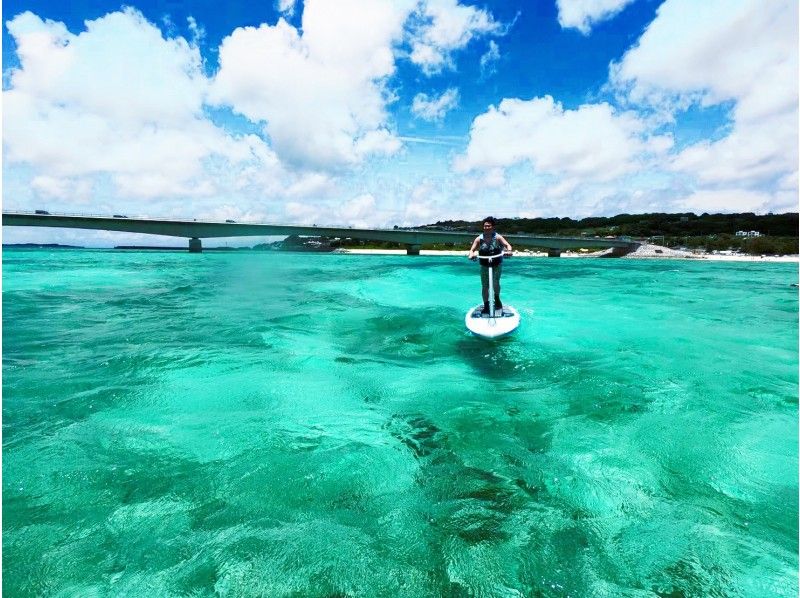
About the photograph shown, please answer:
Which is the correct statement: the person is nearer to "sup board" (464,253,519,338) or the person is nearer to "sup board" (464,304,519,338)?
"sup board" (464,253,519,338)

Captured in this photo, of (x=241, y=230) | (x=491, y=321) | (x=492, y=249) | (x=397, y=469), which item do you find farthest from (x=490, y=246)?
(x=241, y=230)

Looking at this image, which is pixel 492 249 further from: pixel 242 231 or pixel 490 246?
pixel 242 231

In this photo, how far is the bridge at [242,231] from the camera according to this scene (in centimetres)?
7125

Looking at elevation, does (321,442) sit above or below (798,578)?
above

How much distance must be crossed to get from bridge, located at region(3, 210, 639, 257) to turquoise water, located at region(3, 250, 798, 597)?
7138 cm

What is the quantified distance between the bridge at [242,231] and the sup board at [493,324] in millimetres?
75200

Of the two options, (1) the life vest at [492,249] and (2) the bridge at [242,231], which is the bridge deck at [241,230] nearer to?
(2) the bridge at [242,231]

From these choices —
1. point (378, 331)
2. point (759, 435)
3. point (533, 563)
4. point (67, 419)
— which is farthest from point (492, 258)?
point (67, 419)

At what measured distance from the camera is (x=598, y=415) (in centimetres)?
817

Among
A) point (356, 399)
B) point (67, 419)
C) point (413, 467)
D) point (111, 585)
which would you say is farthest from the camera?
point (356, 399)

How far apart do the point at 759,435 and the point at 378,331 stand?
1058cm

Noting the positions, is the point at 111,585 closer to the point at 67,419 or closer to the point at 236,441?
the point at 236,441

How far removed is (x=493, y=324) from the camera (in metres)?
13.6

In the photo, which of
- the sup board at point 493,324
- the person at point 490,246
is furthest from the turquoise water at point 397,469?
the person at point 490,246
